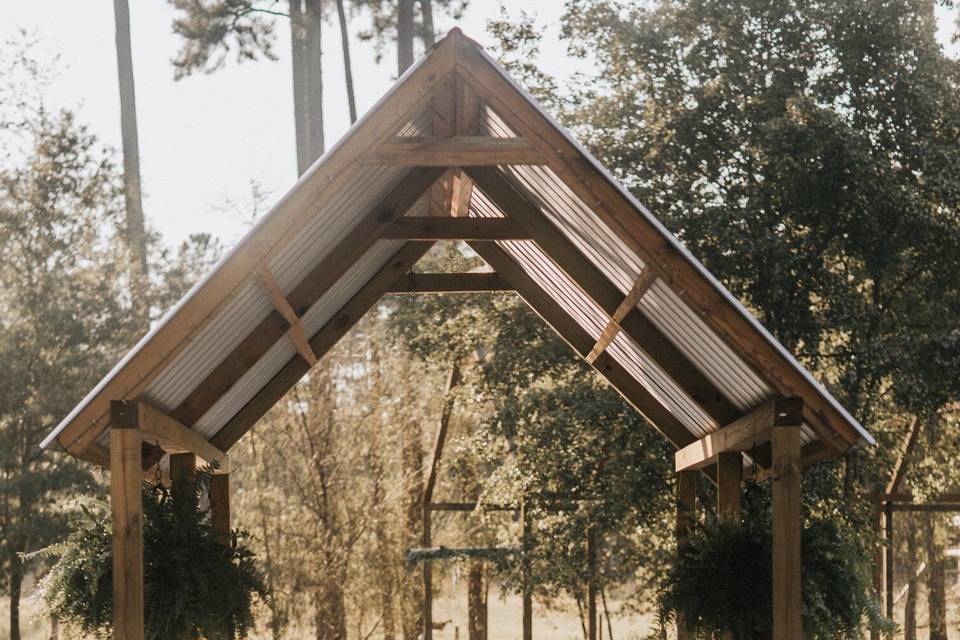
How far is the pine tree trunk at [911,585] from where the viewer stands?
16.3 m

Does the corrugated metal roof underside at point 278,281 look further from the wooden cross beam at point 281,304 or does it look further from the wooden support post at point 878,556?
the wooden support post at point 878,556

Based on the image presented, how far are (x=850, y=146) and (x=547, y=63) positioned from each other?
3.44 meters

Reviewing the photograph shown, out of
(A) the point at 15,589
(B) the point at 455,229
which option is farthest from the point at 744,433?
(A) the point at 15,589

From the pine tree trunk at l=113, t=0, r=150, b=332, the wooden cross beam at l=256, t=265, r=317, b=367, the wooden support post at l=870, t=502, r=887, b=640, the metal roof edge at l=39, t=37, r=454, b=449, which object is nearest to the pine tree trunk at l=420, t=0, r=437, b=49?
the pine tree trunk at l=113, t=0, r=150, b=332

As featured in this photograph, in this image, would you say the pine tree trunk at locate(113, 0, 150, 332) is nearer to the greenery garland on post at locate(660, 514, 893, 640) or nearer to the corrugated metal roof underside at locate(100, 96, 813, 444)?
the corrugated metal roof underside at locate(100, 96, 813, 444)

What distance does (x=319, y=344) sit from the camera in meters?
8.67

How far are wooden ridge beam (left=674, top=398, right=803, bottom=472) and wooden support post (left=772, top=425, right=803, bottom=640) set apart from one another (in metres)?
0.07

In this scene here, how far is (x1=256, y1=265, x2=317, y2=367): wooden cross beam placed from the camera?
585 cm

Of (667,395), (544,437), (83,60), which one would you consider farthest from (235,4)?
(667,395)

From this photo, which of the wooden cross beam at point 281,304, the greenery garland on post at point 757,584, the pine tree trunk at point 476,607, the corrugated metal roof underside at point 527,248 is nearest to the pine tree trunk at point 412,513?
the pine tree trunk at point 476,607

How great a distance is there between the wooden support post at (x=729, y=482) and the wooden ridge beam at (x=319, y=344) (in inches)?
98.9

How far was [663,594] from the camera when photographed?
7004 millimetres

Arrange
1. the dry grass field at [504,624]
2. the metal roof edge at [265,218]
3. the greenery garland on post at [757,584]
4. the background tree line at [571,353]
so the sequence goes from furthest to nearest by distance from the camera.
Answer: the dry grass field at [504,624], the background tree line at [571,353], the greenery garland on post at [757,584], the metal roof edge at [265,218]

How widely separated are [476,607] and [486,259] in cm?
816
